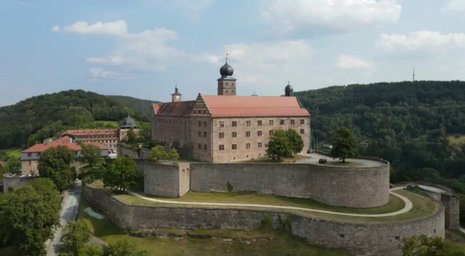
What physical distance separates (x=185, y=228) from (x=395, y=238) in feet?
60.7

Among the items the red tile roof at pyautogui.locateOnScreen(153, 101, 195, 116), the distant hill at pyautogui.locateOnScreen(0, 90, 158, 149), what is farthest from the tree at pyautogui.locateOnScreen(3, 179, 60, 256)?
the distant hill at pyautogui.locateOnScreen(0, 90, 158, 149)

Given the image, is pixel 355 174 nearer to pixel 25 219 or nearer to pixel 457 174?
pixel 25 219

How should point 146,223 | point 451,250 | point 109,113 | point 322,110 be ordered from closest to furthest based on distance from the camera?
1. point 451,250
2. point 146,223
3. point 109,113
4. point 322,110

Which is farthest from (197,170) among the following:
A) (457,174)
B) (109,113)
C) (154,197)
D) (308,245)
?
(109,113)

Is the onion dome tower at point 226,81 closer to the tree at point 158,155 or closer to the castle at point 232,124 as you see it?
the castle at point 232,124

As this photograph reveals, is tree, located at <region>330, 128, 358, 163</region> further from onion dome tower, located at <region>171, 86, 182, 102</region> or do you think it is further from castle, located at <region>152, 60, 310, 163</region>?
onion dome tower, located at <region>171, 86, 182, 102</region>

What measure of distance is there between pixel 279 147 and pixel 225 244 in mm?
13532

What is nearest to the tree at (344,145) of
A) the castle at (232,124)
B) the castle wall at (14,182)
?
the castle at (232,124)

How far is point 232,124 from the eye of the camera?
49.3 metres

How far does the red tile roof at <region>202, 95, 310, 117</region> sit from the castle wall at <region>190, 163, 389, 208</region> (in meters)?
7.74

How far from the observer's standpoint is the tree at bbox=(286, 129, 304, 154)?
48794 millimetres

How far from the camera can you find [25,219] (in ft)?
123

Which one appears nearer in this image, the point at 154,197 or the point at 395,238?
the point at 395,238

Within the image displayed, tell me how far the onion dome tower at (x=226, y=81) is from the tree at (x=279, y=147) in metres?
14.9
